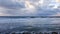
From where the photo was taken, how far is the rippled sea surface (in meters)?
3.58

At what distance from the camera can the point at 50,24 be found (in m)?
3.61

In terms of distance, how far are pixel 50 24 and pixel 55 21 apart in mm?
91

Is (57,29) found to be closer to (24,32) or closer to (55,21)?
(55,21)

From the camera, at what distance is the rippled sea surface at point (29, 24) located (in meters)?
3.58

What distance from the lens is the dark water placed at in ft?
11.8

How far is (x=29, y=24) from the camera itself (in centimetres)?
361

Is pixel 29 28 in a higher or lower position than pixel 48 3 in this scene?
lower

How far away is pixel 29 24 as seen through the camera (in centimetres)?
361

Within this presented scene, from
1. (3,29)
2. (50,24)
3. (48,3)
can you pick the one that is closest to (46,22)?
(50,24)

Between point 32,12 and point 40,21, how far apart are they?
187mm

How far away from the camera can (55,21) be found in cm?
361

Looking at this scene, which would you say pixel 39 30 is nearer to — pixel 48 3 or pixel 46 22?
pixel 46 22

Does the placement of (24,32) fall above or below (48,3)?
below

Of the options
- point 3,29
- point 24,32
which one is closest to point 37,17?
point 24,32
